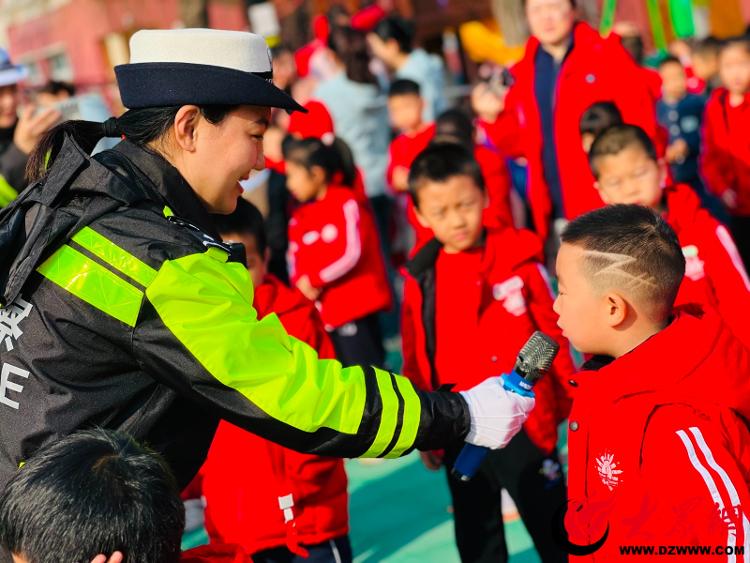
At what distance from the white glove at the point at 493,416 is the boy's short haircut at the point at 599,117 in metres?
2.80

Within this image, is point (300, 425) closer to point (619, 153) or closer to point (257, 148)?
point (257, 148)

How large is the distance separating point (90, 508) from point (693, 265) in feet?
8.48

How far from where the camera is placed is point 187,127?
8.04ft

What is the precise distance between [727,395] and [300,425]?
998mm

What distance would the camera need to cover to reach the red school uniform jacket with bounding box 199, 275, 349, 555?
3422mm

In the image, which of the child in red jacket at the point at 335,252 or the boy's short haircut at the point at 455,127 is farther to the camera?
the boy's short haircut at the point at 455,127

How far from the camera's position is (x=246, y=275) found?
2393mm

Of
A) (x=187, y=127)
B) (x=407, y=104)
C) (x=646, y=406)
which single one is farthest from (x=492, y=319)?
(x=407, y=104)

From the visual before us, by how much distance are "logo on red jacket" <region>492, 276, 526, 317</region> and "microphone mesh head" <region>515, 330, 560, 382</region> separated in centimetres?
117

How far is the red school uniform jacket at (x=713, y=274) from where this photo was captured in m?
3.67

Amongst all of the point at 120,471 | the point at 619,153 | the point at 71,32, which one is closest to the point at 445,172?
the point at 619,153

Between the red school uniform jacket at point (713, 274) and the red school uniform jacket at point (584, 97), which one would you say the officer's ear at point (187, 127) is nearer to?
the red school uniform jacket at point (713, 274)

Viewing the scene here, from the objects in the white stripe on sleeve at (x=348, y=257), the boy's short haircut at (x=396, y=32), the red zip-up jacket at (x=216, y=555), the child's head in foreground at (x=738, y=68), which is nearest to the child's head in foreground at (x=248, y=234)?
the red zip-up jacket at (x=216, y=555)

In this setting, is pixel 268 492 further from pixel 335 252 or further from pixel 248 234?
pixel 335 252
